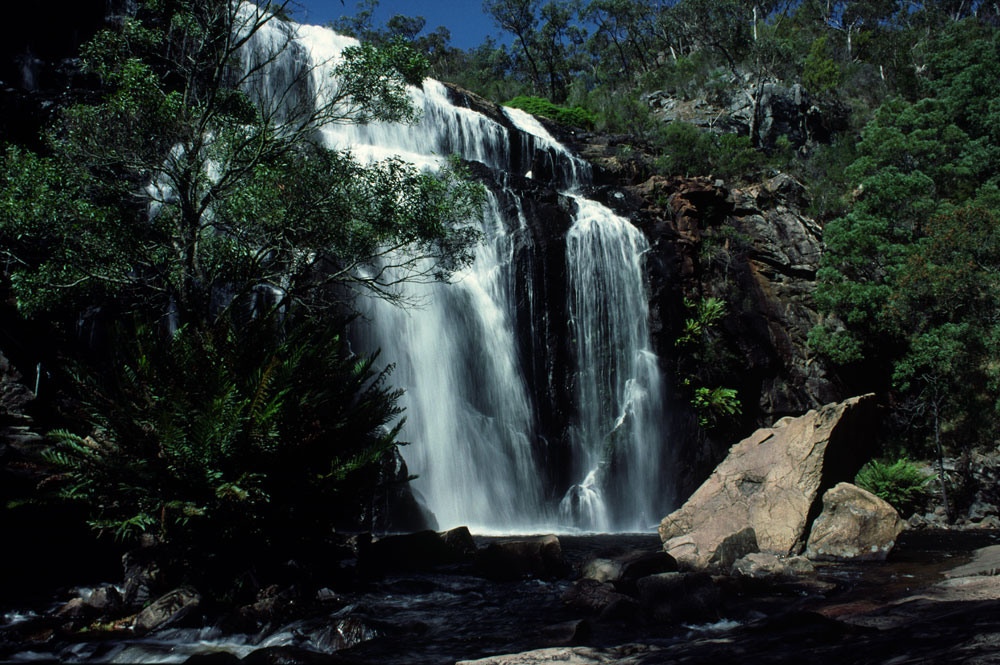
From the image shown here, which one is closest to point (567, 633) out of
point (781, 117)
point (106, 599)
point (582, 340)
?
point (106, 599)

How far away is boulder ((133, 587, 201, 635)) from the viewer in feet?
23.1

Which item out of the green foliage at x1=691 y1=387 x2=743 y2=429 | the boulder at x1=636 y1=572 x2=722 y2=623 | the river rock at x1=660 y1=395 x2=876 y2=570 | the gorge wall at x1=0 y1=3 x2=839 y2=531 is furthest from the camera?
the green foliage at x1=691 y1=387 x2=743 y2=429

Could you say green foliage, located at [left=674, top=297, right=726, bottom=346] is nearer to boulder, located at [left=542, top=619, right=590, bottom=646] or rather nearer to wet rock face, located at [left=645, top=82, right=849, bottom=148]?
boulder, located at [left=542, top=619, right=590, bottom=646]

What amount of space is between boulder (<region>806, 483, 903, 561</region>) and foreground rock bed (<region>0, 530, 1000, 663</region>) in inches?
44.0

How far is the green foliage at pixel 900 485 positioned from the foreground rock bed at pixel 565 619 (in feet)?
25.7

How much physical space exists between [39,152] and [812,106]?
114 ft

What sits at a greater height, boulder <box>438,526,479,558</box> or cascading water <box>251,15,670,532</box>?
cascading water <box>251,15,670,532</box>

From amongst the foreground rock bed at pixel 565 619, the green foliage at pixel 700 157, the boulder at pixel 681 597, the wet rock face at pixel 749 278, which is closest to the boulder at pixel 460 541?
the foreground rock bed at pixel 565 619

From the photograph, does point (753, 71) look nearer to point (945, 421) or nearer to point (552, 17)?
point (552, 17)

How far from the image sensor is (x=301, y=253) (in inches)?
453

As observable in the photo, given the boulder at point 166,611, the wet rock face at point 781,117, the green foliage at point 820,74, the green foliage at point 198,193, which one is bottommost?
the boulder at point 166,611

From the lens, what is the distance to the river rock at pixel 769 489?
11.3m

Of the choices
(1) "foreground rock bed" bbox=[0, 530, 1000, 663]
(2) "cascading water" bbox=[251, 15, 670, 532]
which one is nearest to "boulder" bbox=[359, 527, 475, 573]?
(1) "foreground rock bed" bbox=[0, 530, 1000, 663]

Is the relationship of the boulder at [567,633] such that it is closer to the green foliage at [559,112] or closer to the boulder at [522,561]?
the boulder at [522,561]
